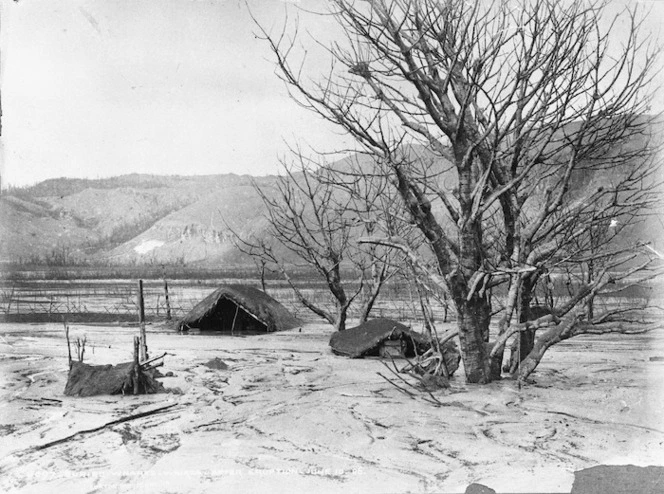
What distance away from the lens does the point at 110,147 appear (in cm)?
816

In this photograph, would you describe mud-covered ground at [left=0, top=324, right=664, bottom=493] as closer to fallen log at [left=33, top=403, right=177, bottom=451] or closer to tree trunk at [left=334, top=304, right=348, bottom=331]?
fallen log at [left=33, top=403, right=177, bottom=451]

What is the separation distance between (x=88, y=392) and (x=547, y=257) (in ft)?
16.0

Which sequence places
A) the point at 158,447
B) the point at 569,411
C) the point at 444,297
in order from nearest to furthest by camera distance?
the point at 158,447 → the point at 569,411 → the point at 444,297

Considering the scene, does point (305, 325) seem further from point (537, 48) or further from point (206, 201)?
point (206, 201)

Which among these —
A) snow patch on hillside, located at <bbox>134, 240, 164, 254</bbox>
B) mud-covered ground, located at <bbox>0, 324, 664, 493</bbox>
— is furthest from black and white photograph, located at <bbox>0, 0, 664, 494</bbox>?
snow patch on hillside, located at <bbox>134, 240, 164, 254</bbox>

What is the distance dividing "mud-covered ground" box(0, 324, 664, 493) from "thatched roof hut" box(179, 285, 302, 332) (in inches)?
165

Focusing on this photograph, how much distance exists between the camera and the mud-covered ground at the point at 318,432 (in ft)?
15.9

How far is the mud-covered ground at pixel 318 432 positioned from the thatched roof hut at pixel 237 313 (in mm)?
4182

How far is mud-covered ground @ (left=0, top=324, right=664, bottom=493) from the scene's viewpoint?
15.9 feet

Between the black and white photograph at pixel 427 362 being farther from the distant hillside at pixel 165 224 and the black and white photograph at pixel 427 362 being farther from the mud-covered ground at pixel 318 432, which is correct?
the distant hillside at pixel 165 224

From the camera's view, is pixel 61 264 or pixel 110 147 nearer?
pixel 110 147

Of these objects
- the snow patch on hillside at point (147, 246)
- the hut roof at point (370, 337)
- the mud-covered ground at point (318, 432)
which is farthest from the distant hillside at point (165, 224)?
the mud-covered ground at point (318, 432)

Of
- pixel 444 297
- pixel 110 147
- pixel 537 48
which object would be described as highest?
pixel 537 48

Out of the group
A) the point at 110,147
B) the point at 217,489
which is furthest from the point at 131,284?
the point at 217,489
